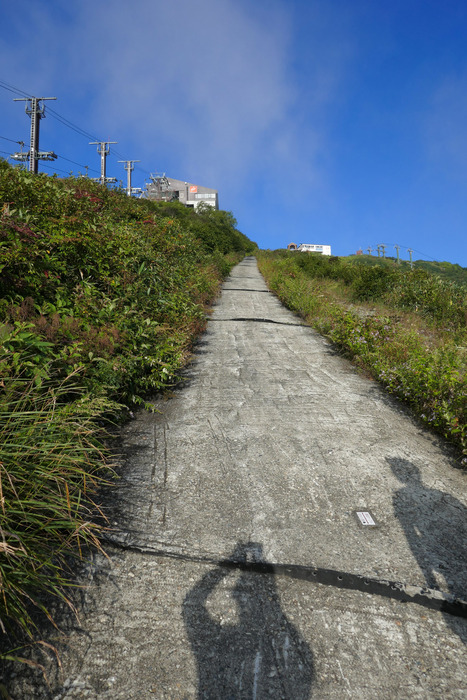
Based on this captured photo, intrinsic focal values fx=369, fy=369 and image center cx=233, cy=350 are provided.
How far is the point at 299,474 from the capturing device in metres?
2.77

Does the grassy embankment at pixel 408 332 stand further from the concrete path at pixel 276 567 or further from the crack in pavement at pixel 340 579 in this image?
the crack in pavement at pixel 340 579

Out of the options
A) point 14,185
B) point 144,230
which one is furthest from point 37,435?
point 144,230

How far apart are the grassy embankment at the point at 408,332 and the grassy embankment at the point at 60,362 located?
261 cm

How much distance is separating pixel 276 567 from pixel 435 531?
3.51 feet

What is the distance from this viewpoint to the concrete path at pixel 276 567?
1.49m

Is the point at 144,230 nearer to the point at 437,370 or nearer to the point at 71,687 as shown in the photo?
the point at 437,370

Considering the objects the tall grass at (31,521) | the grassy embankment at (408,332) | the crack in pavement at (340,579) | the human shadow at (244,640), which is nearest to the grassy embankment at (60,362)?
the tall grass at (31,521)

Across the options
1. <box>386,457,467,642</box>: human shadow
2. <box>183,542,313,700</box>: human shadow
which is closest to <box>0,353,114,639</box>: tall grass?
<box>183,542,313,700</box>: human shadow

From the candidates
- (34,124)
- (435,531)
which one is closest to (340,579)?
(435,531)

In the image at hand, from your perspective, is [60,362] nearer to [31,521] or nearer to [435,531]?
[31,521]

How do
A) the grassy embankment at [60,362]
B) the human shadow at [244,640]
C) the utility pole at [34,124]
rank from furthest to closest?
the utility pole at [34,124], the grassy embankment at [60,362], the human shadow at [244,640]

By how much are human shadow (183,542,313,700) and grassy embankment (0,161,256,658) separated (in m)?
0.63

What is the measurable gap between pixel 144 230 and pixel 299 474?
552cm

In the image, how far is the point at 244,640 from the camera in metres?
1.61
